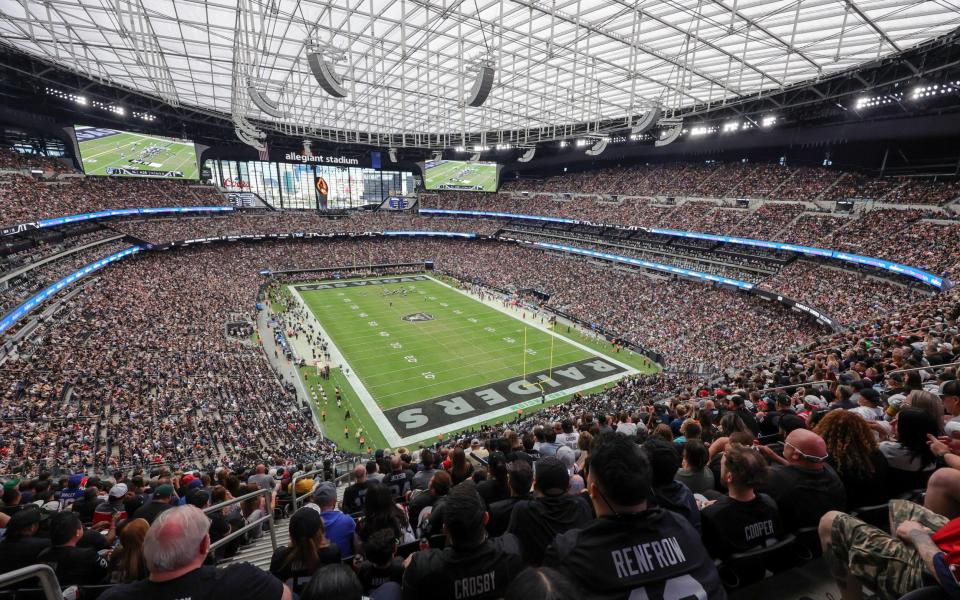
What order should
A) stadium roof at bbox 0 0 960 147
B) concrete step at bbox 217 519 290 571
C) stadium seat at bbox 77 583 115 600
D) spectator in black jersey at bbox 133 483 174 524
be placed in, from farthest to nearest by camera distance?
stadium roof at bbox 0 0 960 147
concrete step at bbox 217 519 290 571
spectator in black jersey at bbox 133 483 174 524
stadium seat at bbox 77 583 115 600

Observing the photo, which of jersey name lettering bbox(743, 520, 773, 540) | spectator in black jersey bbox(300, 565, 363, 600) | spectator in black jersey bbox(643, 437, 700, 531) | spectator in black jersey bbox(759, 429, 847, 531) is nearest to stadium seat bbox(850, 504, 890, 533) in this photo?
spectator in black jersey bbox(759, 429, 847, 531)

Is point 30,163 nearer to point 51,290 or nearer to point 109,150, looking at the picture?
point 109,150

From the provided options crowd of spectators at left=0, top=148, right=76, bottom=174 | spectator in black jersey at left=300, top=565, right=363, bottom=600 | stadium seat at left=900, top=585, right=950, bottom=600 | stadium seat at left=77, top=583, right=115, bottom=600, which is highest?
crowd of spectators at left=0, top=148, right=76, bottom=174

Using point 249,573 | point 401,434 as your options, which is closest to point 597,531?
point 249,573

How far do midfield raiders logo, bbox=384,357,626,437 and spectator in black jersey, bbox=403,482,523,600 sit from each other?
21063 mm

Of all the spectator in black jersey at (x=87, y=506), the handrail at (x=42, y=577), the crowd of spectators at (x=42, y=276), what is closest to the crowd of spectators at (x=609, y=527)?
the handrail at (x=42, y=577)

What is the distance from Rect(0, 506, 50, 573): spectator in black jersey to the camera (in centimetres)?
429

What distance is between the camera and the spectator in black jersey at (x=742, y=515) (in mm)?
3143

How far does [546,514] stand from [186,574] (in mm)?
2312

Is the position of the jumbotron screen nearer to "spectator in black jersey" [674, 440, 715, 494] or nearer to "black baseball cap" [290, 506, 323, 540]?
"black baseball cap" [290, 506, 323, 540]

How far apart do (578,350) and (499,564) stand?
107 ft

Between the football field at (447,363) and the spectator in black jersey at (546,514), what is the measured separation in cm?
1995

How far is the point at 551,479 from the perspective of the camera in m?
3.42

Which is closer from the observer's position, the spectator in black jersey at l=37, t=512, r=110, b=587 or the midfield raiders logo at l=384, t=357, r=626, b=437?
the spectator in black jersey at l=37, t=512, r=110, b=587
